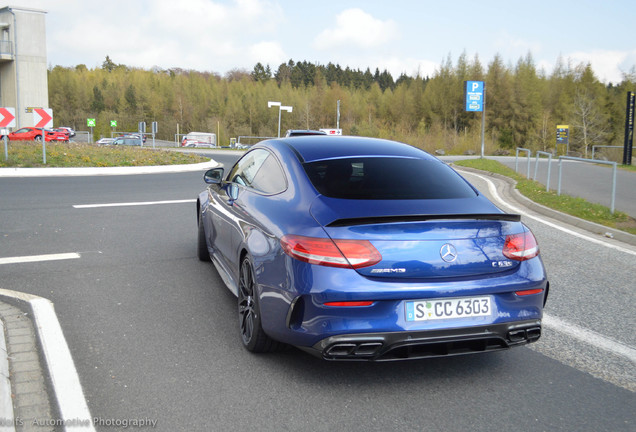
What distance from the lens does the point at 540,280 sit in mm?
3740

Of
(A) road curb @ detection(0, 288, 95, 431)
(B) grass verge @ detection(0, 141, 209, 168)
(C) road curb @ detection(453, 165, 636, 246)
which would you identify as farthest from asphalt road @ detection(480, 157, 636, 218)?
(B) grass verge @ detection(0, 141, 209, 168)

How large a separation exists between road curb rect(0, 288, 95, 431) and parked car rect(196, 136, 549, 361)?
1.14 meters

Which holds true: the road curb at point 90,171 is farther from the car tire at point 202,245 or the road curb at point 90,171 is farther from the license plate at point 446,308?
the license plate at point 446,308

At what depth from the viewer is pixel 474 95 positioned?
36.5 meters

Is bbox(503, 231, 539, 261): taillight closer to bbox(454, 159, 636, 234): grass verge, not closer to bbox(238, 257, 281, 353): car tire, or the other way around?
bbox(238, 257, 281, 353): car tire

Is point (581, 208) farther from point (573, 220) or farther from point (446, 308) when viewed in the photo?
point (446, 308)

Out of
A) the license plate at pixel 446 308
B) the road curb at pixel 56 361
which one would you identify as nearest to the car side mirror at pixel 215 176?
the road curb at pixel 56 361

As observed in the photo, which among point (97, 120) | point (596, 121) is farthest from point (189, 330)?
point (97, 120)

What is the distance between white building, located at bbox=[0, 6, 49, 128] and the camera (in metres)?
55.8

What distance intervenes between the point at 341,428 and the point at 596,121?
231 feet

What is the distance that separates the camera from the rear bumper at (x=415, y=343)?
3.36m

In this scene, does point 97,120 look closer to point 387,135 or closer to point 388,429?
point 387,135

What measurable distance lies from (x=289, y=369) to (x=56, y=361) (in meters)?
1.49

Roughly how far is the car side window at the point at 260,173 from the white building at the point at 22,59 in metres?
57.0
